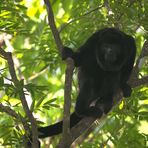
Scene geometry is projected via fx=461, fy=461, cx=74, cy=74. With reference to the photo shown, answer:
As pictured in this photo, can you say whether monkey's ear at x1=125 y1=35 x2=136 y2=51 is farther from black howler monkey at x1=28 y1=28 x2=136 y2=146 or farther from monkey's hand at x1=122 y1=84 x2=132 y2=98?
monkey's hand at x1=122 y1=84 x2=132 y2=98

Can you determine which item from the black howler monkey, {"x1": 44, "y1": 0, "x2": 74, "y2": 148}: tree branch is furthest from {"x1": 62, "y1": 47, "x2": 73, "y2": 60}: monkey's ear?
{"x1": 44, "y1": 0, "x2": 74, "y2": 148}: tree branch

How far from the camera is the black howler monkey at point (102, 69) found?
4012mm

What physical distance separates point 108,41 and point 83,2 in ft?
1.63

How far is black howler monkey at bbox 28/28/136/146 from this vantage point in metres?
4.01

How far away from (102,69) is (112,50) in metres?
0.23

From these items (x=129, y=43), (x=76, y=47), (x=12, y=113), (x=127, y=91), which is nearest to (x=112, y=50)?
(x=129, y=43)

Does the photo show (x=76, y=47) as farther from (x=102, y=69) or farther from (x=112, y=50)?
(x=112, y=50)

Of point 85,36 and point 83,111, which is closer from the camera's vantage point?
point 83,111

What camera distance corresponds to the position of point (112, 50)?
4125 millimetres

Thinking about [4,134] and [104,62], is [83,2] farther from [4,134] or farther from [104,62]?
[4,134]

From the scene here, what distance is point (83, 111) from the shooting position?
3.96 meters

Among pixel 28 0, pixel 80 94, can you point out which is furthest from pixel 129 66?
pixel 28 0

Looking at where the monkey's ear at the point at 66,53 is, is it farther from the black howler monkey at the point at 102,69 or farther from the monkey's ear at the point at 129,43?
the monkey's ear at the point at 129,43

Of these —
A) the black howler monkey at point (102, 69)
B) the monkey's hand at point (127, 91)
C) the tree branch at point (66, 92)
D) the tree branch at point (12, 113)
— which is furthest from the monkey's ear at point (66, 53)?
the tree branch at point (12, 113)
